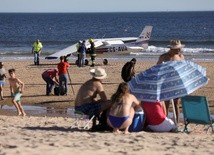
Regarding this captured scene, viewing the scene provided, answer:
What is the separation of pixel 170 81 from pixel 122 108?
0.91 meters

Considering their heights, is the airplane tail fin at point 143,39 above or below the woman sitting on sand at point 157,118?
above

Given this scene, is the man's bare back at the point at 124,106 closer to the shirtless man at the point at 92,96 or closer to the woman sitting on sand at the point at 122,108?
the woman sitting on sand at the point at 122,108

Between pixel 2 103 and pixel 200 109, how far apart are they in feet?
25.0

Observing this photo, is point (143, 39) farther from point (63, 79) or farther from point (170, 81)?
point (170, 81)

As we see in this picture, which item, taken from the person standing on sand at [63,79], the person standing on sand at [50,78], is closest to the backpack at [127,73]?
the person standing on sand at [63,79]

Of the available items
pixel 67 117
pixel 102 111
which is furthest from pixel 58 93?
pixel 102 111

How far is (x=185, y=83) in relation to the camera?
36.2 ft

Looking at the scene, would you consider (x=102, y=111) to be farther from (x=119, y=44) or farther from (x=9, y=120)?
(x=119, y=44)

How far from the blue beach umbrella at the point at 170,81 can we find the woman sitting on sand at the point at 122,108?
1.06ft

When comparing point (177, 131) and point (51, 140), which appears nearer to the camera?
point (51, 140)

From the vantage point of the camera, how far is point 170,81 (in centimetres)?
1112

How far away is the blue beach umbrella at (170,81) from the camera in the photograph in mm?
11031

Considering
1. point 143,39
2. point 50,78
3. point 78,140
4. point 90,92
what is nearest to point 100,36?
point 143,39

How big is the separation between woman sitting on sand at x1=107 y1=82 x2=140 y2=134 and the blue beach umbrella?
32cm
